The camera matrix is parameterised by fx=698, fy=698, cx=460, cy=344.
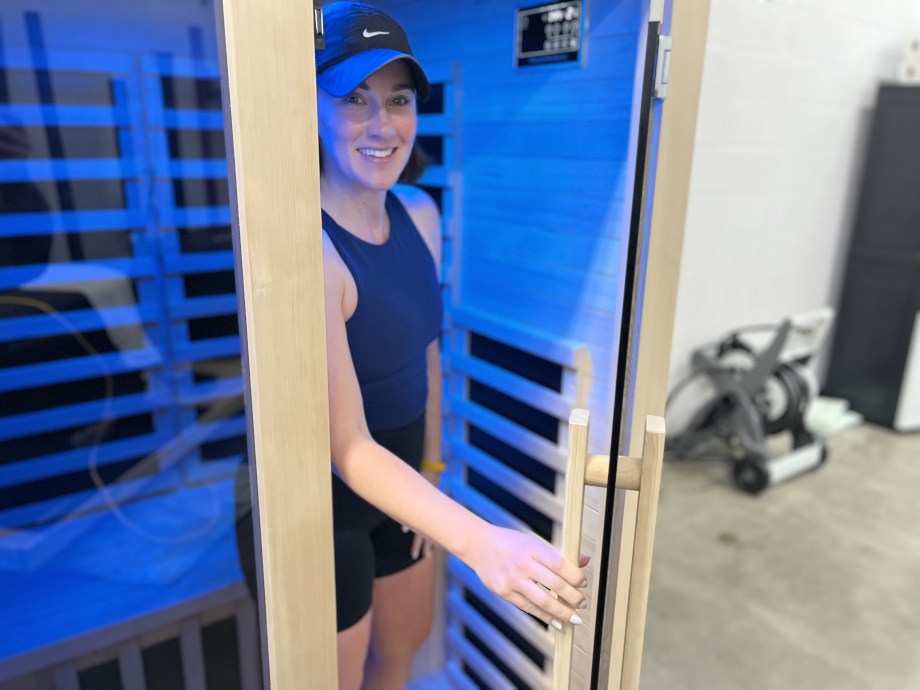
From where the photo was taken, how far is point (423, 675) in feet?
4.49

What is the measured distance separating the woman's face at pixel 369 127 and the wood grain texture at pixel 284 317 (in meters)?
0.16

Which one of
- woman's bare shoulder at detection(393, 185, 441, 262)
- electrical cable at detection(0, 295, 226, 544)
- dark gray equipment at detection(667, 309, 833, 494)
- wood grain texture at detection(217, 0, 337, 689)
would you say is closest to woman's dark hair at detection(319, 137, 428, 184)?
woman's bare shoulder at detection(393, 185, 441, 262)

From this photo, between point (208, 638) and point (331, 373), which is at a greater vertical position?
point (331, 373)

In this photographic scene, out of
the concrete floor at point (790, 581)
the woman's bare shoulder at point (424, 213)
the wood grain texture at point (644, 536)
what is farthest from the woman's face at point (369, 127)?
the concrete floor at point (790, 581)

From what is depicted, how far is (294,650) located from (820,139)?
12.6ft

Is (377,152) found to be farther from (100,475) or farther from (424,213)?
(100,475)

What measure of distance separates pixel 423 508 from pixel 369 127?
0.53m

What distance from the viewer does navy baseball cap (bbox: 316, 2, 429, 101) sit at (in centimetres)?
87

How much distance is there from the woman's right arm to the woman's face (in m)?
0.12

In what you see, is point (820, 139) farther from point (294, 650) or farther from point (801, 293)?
point (294, 650)

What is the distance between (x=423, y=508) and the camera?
0.95 m

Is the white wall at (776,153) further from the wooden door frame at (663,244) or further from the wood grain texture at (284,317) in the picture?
the wood grain texture at (284,317)

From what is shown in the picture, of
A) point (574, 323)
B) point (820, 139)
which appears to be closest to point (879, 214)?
point (820, 139)

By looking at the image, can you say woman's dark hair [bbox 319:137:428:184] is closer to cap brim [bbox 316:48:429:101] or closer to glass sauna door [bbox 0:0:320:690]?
cap brim [bbox 316:48:429:101]
